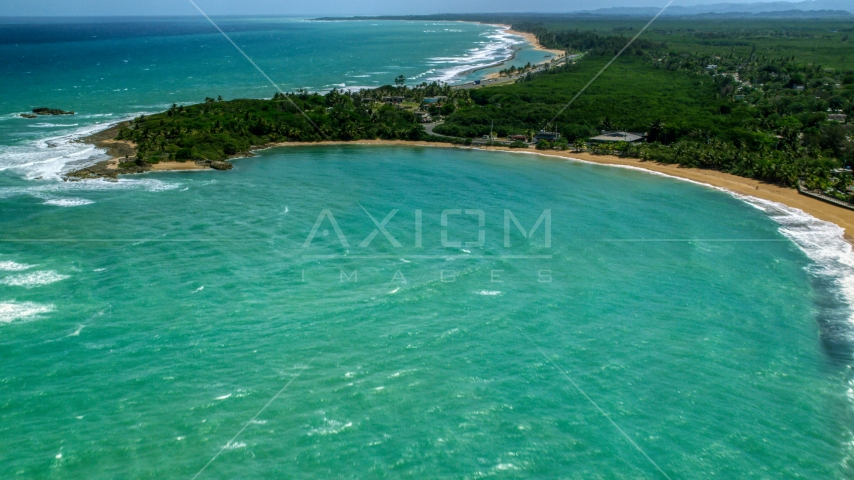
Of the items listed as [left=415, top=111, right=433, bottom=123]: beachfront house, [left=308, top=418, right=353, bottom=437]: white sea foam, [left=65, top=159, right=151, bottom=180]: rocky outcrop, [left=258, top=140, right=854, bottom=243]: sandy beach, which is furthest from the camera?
[left=415, top=111, right=433, bottom=123]: beachfront house

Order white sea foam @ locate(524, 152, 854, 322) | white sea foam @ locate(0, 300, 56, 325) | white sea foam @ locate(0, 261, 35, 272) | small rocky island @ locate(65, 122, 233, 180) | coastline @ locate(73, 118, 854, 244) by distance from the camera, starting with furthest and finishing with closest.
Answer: small rocky island @ locate(65, 122, 233, 180), coastline @ locate(73, 118, 854, 244), white sea foam @ locate(524, 152, 854, 322), white sea foam @ locate(0, 261, 35, 272), white sea foam @ locate(0, 300, 56, 325)

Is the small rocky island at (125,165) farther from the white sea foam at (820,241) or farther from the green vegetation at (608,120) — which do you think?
the white sea foam at (820,241)

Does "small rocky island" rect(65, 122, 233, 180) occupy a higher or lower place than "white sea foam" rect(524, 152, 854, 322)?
higher

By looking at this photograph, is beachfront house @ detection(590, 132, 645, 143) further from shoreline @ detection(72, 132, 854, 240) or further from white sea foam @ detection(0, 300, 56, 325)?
white sea foam @ detection(0, 300, 56, 325)

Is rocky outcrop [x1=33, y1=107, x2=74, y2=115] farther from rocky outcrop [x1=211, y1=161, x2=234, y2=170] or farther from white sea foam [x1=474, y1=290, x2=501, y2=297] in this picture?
white sea foam [x1=474, y1=290, x2=501, y2=297]

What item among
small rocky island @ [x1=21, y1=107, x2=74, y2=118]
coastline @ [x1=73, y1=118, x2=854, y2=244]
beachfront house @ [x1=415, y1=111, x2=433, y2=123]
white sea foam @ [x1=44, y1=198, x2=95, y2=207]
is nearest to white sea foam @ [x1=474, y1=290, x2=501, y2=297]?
coastline @ [x1=73, y1=118, x2=854, y2=244]

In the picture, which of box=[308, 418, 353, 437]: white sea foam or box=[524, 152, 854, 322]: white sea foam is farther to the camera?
box=[524, 152, 854, 322]: white sea foam

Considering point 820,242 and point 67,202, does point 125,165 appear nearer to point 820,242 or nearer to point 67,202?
point 67,202

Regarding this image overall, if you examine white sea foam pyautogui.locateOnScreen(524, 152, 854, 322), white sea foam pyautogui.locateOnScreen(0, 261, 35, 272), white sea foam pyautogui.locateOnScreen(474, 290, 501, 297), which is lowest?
white sea foam pyautogui.locateOnScreen(524, 152, 854, 322)

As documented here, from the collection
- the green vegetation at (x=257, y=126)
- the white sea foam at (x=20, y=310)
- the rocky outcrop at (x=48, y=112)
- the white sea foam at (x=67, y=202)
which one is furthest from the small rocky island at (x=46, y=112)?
the white sea foam at (x=20, y=310)
